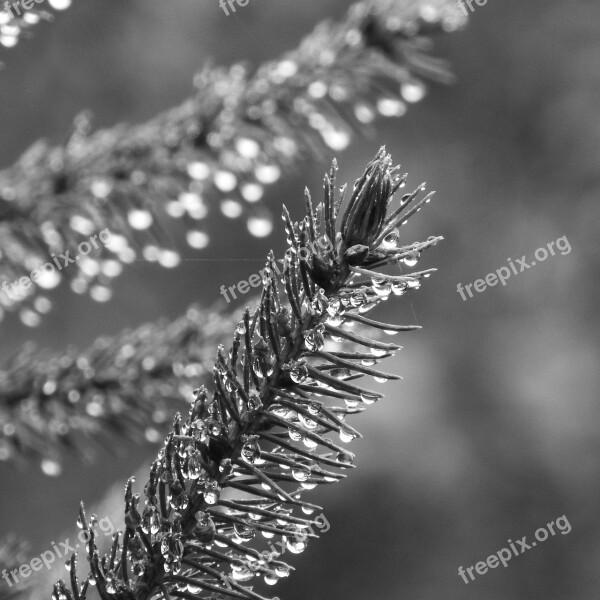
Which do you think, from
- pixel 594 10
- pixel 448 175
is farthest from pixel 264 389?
pixel 594 10

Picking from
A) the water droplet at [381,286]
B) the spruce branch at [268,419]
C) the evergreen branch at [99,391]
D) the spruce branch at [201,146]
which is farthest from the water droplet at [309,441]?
the spruce branch at [201,146]

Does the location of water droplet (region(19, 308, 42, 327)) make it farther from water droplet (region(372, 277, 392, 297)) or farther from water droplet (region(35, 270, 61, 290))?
water droplet (region(372, 277, 392, 297))

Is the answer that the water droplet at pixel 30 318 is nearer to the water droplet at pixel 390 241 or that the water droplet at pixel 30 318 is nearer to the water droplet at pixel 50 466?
the water droplet at pixel 50 466

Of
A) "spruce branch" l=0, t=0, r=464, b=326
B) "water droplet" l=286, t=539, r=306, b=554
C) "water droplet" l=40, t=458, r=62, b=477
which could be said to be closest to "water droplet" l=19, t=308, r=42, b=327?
"spruce branch" l=0, t=0, r=464, b=326

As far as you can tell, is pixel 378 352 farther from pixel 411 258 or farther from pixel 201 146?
pixel 201 146

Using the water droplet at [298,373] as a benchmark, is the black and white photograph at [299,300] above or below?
above

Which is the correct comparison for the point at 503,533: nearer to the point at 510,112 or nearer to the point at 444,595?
the point at 444,595
